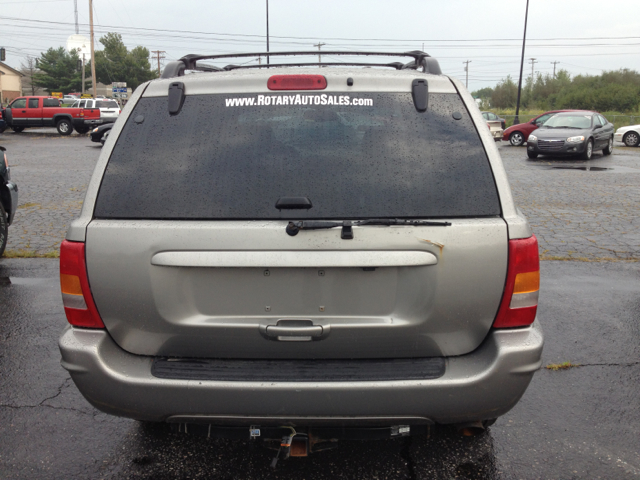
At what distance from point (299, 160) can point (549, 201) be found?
10.3 m

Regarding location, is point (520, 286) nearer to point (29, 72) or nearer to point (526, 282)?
point (526, 282)

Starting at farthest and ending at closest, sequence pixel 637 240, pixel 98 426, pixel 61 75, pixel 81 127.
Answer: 1. pixel 61 75
2. pixel 81 127
3. pixel 637 240
4. pixel 98 426

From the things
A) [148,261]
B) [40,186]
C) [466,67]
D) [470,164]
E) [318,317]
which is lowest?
[40,186]

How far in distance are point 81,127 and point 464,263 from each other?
3392cm

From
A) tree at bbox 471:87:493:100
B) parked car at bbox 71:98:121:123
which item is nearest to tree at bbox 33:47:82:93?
tree at bbox 471:87:493:100

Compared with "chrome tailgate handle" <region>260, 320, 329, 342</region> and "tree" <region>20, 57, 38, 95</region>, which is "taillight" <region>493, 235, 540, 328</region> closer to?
"chrome tailgate handle" <region>260, 320, 329, 342</region>

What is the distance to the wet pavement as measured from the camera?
294 centimetres

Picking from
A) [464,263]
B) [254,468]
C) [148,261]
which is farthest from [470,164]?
[254,468]

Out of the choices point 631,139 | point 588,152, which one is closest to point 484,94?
point 631,139

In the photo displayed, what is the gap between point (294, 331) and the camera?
2404 mm

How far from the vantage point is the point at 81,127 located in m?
32.8

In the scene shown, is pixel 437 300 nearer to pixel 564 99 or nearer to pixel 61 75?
pixel 564 99

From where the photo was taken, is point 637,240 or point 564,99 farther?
point 564,99

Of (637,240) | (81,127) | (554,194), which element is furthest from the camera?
(81,127)
